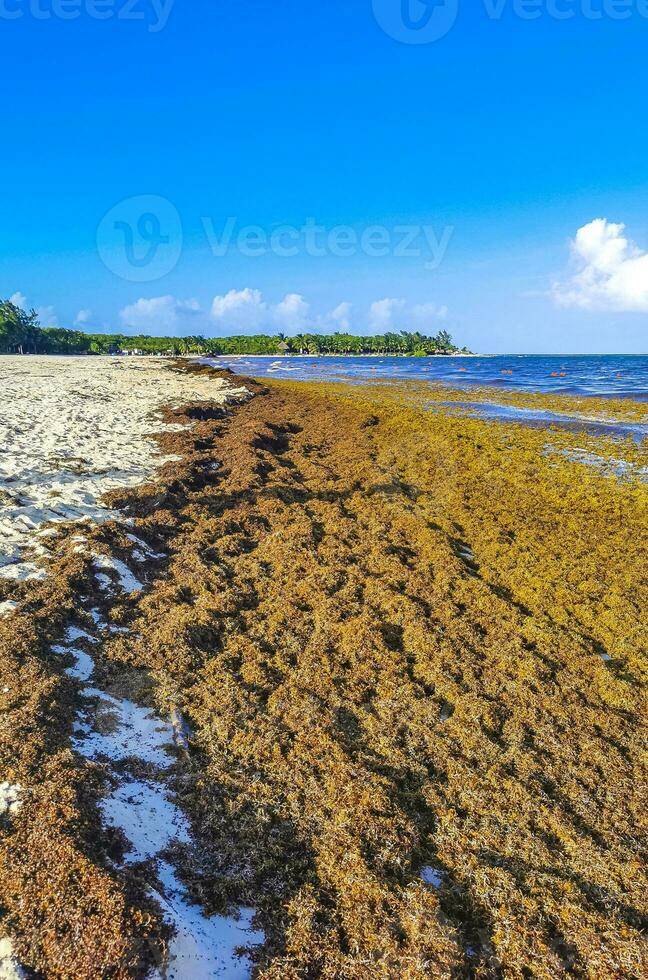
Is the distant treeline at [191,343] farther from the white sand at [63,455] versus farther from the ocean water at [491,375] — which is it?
the white sand at [63,455]

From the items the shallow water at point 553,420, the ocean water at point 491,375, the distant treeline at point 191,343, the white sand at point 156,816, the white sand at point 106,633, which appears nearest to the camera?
the white sand at point 156,816

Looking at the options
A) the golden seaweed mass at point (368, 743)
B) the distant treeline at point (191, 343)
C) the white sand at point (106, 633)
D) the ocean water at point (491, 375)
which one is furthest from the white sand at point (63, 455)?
the distant treeline at point (191, 343)

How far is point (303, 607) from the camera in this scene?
17.9ft

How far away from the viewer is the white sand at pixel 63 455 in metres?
6.34

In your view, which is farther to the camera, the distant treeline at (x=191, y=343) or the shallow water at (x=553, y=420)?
the distant treeline at (x=191, y=343)

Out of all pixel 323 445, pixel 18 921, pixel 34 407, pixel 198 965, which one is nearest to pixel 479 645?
pixel 198 965

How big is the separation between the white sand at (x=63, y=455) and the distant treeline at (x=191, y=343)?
64104mm

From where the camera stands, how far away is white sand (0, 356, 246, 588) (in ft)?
20.8

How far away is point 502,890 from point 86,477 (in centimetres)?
804

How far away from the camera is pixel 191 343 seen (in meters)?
107

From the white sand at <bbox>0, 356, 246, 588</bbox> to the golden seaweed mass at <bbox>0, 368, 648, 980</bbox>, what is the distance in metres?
0.62

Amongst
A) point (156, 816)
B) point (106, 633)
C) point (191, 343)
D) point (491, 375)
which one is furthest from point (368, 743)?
point (191, 343)

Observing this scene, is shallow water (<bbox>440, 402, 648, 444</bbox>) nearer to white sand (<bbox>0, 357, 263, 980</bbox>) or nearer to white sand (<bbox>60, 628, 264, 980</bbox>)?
white sand (<bbox>0, 357, 263, 980</bbox>)

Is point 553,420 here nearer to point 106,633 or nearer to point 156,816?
point 106,633
